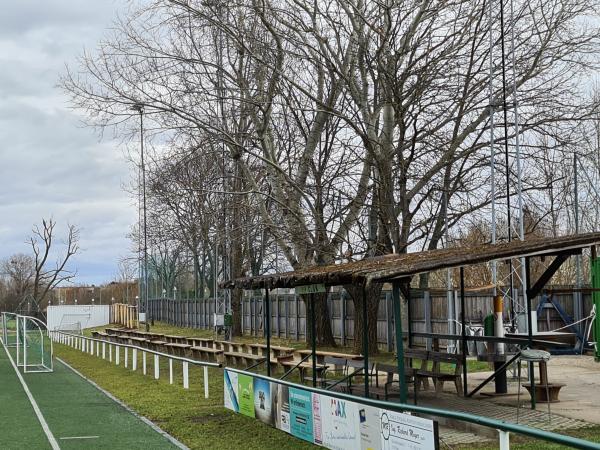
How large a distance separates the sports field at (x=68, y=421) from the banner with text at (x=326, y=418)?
4.49ft

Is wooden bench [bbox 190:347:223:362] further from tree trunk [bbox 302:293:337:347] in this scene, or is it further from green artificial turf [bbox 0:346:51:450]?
green artificial turf [bbox 0:346:51:450]

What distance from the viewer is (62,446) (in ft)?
39.9

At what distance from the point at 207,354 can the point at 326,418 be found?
18.0 meters

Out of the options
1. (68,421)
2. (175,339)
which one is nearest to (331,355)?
(68,421)

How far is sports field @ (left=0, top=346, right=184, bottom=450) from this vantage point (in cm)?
1246

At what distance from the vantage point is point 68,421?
14.8 metres

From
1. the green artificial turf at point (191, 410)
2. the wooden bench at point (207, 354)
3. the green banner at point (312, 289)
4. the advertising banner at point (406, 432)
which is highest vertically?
the green banner at point (312, 289)

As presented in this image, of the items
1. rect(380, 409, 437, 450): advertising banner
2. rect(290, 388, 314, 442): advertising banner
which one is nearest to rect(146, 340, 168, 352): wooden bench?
rect(290, 388, 314, 442): advertising banner

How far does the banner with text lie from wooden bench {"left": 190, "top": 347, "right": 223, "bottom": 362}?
38.9ft

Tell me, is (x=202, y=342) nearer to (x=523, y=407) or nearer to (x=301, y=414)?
(x=523, y=407)

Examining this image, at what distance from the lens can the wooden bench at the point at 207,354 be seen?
85.8 feet

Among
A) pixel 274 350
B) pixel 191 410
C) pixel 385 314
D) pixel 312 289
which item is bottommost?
pixel 191 410

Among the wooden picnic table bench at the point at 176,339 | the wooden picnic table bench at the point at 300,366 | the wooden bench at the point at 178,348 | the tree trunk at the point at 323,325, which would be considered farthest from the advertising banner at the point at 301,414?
the wooden picnic table bench at the point at 176,339

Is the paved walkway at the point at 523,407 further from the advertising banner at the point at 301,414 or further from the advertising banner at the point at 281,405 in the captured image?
the advertising banner at the point at 281,405
